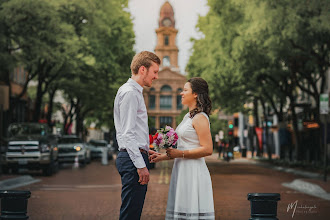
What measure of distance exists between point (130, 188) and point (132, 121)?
2.04 ft

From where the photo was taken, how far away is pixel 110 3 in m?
37.7

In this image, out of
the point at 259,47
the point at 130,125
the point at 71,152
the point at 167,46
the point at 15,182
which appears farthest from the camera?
the point at 167,46

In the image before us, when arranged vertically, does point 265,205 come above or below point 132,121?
below

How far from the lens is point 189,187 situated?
20.9 ft

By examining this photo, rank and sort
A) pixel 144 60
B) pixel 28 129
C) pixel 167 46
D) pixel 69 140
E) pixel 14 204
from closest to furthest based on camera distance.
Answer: pixel 144 60 < pixel 14 204 < pixel 28 129 < pixel 69 140 < pixel 167 46

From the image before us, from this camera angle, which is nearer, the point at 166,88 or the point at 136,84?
the point at 136,84

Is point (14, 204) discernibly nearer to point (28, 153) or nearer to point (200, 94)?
point (200, 94)

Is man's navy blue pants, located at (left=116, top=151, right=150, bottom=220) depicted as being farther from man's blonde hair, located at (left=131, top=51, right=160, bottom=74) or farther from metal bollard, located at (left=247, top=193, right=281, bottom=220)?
metal bollard, located at (left=247, top=193, right=281, bottom=220)

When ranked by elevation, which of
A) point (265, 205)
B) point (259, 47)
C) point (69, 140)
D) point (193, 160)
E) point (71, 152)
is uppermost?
point (259, 47)

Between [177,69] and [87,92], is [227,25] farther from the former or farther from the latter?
[177,69]

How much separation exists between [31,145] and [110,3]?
12941mm

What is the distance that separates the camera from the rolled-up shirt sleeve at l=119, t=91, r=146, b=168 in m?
5.96

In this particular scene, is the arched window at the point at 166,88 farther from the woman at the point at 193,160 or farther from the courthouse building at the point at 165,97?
the woman at the point at 193,160

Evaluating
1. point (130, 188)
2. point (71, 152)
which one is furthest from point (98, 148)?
point (130, 188)
